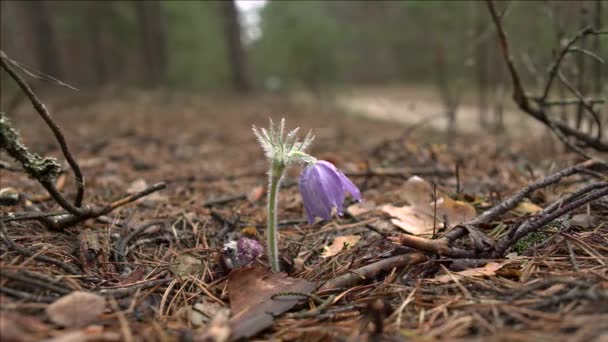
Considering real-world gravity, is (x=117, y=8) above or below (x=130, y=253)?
above

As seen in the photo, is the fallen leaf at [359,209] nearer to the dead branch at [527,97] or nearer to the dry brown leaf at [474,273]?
the dry brown leaf at [474,273]

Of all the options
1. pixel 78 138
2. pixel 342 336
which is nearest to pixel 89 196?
pixel 342 336

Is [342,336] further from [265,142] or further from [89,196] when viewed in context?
[89,196]

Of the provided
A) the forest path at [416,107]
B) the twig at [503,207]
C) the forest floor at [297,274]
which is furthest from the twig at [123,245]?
the forest path at [416,107]

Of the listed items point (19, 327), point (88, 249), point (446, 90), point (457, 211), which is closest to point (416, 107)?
point (446, 90)

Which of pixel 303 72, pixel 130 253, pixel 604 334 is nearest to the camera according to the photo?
pixel 604 334

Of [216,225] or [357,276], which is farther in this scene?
[216,225]
